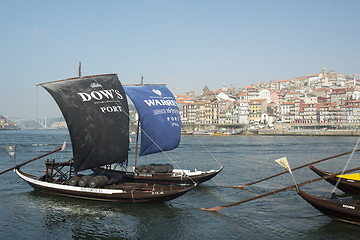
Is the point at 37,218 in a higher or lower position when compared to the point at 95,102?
lower

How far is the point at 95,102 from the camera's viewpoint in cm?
2556

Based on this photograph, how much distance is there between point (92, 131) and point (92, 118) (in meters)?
0.90

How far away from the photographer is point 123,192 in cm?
2280

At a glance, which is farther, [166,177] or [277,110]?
[277,110]

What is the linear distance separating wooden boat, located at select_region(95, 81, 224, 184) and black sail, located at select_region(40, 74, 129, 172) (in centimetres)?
352

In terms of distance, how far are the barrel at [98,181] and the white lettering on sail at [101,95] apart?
5.51 m

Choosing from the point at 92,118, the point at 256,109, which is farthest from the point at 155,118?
the point at 256,109

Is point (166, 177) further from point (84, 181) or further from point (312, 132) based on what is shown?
point (312, 132)

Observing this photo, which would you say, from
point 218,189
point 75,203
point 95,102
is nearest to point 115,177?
point 75,203

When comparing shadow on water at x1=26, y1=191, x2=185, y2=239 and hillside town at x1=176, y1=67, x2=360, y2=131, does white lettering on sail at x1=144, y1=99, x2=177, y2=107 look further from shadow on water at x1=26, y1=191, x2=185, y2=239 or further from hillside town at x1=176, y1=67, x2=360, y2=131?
hillside town at x1=176, y1=67, x2=360, y2=131

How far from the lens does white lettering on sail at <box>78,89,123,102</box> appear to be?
1002 inches

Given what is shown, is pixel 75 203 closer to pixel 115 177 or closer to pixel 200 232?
pixel 115 177

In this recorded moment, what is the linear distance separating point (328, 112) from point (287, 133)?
23708mm

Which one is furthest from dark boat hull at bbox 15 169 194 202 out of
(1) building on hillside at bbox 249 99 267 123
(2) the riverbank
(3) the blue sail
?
(1) building on hillside at bbox 249 99 267 123
